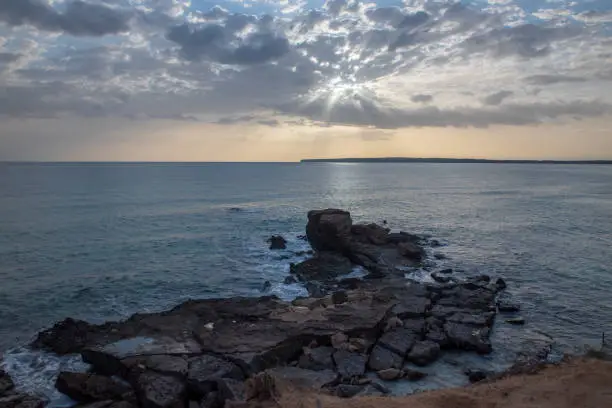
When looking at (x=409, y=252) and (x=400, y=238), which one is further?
(x=400, y=238)

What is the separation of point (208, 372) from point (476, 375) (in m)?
10.8

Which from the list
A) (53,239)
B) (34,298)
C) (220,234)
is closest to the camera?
(34,298)

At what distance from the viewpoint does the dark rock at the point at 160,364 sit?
1653 centimetres

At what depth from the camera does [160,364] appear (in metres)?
17.0

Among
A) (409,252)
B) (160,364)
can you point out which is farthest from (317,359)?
(409,252)

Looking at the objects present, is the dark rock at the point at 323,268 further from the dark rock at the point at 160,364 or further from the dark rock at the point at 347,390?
the dark rock at the point at 347,390

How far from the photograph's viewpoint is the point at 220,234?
51.7 metres

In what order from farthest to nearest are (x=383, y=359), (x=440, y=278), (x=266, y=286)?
(x=440, y=278) → (x=266, y=286) → (x=383, y=359)

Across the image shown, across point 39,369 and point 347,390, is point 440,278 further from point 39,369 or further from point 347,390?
point 39,369

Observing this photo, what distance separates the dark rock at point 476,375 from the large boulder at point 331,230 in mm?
20833

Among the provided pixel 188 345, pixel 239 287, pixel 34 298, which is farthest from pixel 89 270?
pixel 188 345

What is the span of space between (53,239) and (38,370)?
32.0 meters

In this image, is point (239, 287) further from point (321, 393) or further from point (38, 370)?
point (321, 393)

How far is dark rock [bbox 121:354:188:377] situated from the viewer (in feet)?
54.2
